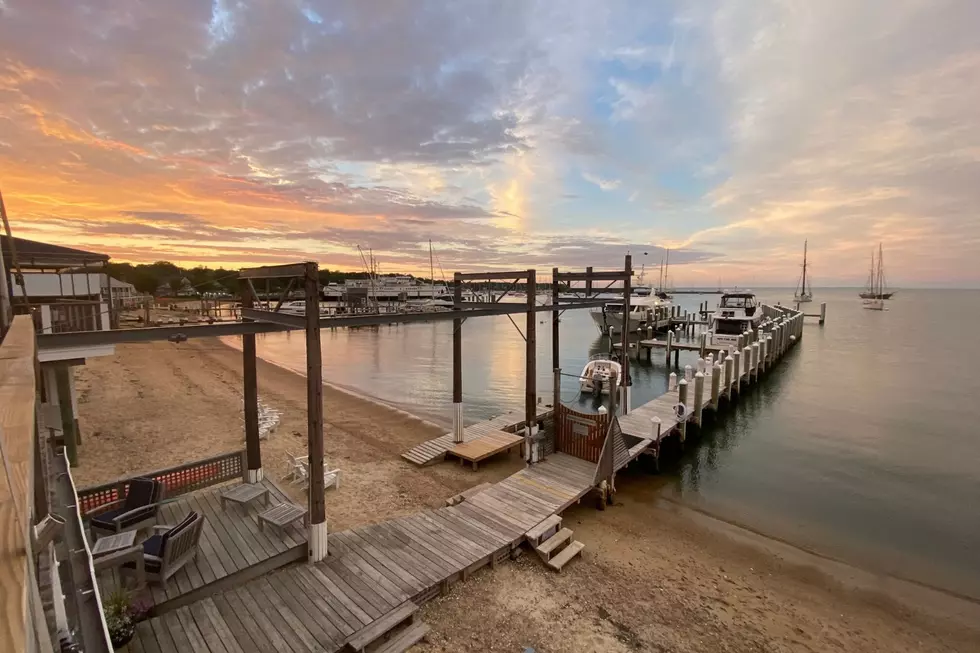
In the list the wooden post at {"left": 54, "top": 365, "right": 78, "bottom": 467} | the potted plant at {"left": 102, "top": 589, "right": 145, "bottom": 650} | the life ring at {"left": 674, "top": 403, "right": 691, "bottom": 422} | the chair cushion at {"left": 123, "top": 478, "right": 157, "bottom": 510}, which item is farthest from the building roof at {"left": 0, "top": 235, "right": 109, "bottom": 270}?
the life ring at {"left": 674, "top": 403, "right": 691, "bottom": 422}

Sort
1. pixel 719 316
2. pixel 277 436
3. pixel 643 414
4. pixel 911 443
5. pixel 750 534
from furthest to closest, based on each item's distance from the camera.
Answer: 1. pixel 719 316
2. pixel 911 443
3. pixel 643 414
4. pixel 277 436
5. pixel 750 534

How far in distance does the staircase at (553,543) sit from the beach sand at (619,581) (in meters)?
0.23

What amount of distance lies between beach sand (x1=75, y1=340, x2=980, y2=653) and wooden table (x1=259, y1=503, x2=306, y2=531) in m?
2.30

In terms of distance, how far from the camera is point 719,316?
38.1 metres

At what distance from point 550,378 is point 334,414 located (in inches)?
604

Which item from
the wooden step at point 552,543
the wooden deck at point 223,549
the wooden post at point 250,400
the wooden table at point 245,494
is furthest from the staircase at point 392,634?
the wooden post at point 250,400

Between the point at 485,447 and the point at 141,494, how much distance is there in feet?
28.6

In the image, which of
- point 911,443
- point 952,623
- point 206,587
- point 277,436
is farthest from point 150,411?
point 911,443

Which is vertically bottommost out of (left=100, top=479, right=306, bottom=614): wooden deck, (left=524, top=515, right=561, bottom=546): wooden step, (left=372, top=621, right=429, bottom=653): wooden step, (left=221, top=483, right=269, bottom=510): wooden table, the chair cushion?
(left=372, top=621, right=429, bottom=653): wooden step

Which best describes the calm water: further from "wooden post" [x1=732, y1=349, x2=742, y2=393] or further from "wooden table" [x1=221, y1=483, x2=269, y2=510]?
"wooden table" [x1=221, y1=483, x2=269, y2=510]

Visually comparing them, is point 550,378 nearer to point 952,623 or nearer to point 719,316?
point 719,316

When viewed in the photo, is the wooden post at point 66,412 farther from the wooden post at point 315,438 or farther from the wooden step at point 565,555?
the wooden step at point 565,555

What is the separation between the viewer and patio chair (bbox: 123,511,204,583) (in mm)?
6969

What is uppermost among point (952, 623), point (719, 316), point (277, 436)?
point (719, 316)
